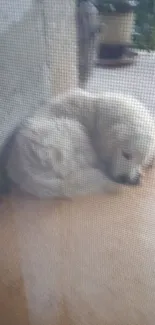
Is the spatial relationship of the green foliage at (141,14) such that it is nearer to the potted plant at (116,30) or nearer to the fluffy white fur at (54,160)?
the potted plant at (116,30)

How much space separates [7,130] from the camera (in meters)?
0.67

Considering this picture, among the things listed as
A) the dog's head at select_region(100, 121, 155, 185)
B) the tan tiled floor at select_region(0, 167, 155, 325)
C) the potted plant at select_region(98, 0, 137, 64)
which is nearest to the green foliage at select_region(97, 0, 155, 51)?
the potted plant at select_region(98, 0, 137, 64)

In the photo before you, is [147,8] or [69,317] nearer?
[147,8]

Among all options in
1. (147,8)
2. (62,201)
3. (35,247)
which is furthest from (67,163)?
(147,8)

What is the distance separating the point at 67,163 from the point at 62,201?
7cm

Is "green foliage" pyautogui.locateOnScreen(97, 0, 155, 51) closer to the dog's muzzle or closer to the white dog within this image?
the white dog

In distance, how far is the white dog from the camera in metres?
0.57

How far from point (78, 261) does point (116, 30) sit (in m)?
0.40

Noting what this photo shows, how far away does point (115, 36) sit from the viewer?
1.68 feet

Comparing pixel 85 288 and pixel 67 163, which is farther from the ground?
pixel 67 163

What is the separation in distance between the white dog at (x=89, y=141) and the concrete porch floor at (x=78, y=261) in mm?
28

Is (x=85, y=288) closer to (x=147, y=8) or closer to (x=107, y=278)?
(x=107, y=278)

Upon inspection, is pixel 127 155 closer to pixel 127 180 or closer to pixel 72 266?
pixel 127 180

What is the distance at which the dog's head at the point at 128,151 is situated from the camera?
58 centimetres
